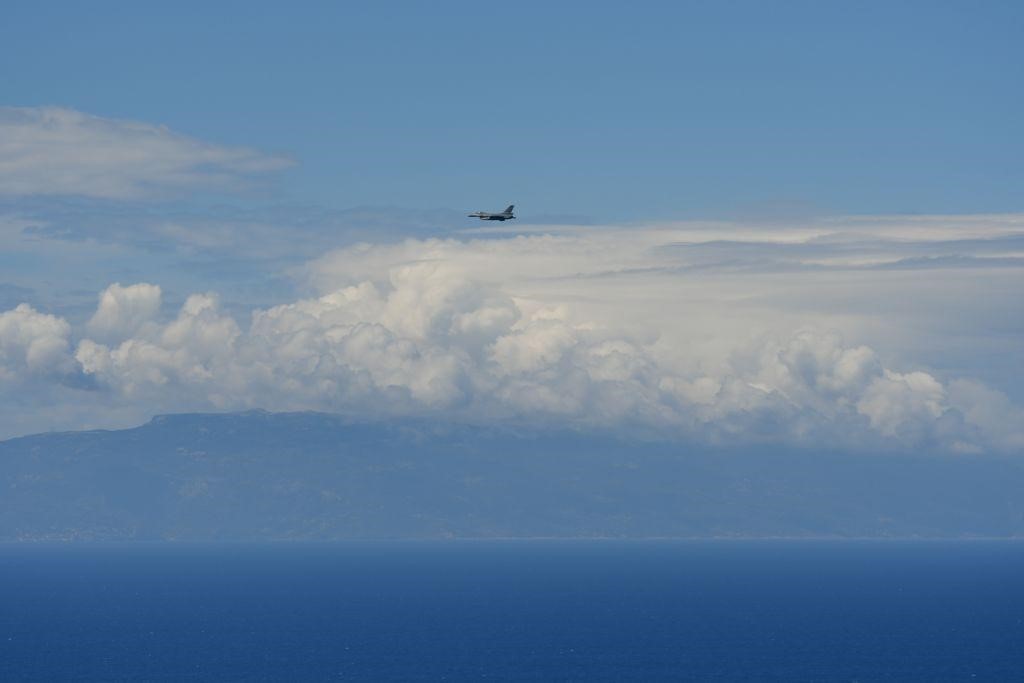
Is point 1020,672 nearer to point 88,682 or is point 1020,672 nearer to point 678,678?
point 678,678

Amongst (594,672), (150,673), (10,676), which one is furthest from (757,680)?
(10,676)

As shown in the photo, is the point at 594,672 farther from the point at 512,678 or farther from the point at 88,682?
the point at 88,682

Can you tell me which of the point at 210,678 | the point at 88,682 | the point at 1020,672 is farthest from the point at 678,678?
the point at 88,682

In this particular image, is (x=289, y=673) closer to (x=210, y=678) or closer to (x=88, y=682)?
(x=210, y=678)

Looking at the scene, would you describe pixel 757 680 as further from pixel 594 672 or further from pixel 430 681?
pixel 430 681

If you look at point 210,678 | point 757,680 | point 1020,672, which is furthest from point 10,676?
point 1020,672

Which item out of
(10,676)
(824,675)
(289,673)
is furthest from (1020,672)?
(10,676)
